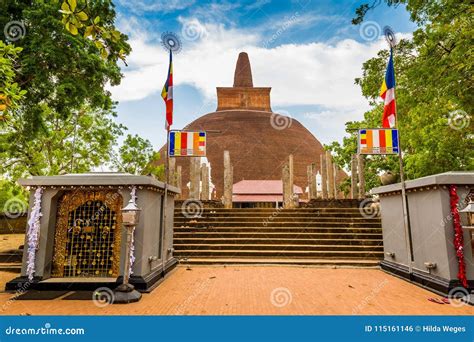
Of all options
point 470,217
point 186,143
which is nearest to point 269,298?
point 470,217

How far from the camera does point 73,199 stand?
5.99 meters

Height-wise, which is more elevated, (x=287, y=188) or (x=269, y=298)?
(x=287, y=188)

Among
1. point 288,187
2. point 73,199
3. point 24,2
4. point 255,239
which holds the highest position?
point 24,2

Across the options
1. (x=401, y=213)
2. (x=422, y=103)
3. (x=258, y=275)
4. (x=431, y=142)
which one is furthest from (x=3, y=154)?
(x=431, y=142)

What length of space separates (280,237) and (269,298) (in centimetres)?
505

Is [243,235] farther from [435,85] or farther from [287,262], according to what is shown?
[435,85]

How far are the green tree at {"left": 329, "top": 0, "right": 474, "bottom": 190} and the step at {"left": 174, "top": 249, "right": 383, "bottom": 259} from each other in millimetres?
3976

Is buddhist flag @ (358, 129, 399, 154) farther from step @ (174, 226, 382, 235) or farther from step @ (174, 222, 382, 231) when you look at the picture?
step @ (174, 222, 382, 231)

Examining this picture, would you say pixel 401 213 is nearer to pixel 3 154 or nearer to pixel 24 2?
pixel 24 2

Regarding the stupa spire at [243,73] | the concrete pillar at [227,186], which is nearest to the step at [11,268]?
the concrete pillar at [227,186]

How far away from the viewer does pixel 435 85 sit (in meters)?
7.64

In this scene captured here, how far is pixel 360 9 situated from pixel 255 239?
7372mm

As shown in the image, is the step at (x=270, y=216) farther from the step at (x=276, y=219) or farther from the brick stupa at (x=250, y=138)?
the brick stupa at (x=250, y=138)

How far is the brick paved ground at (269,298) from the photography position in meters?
4.47
